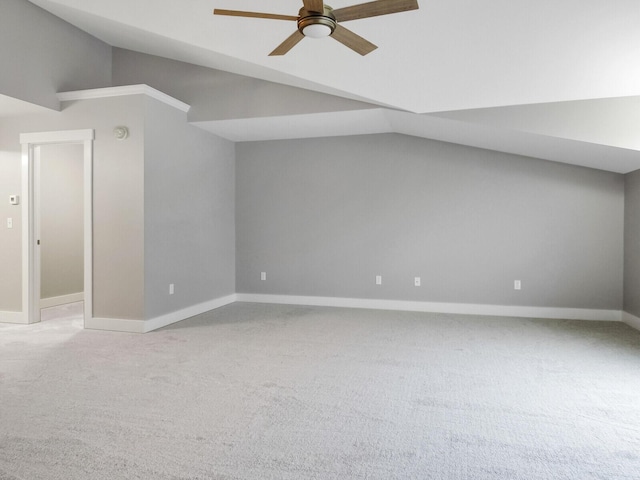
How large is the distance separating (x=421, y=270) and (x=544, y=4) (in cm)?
388

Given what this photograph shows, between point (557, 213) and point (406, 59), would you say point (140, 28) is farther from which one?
point (557, 213)

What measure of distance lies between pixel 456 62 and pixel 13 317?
18.3ft

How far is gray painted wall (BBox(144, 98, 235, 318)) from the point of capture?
5.02 meters

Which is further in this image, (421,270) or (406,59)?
(421,270)

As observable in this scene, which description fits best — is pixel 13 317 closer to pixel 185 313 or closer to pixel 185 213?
pixel 185 313

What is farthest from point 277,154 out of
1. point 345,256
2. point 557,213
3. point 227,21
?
point 557,213

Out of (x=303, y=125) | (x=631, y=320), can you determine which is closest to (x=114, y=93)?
(x=303, y=125)

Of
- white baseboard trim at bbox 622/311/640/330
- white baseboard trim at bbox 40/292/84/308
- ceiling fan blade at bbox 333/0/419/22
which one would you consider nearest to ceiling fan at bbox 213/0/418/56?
ceiling fan blade at bbox 333/0/419/22

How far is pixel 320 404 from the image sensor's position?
2926mm

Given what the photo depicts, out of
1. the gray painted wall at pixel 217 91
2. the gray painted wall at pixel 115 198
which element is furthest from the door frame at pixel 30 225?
the gray painted wall at pixel 217 91

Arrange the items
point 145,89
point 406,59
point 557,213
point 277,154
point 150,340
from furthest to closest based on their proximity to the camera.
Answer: point 277,154 → point 557,213 → point 145,89 → point 150,340 → point 406,59

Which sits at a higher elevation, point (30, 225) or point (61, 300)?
point (30, 225)

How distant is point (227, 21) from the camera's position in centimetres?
397

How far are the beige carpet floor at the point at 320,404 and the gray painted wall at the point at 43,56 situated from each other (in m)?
2.60
